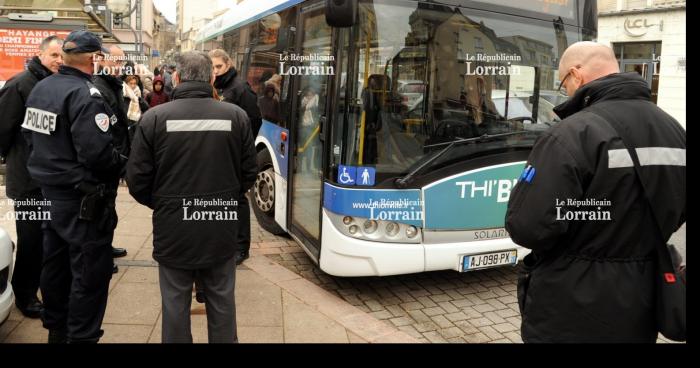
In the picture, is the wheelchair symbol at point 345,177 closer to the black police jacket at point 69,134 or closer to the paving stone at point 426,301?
the paving stone at point 426,301

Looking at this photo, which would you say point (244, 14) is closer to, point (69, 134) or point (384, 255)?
point (384, 255)

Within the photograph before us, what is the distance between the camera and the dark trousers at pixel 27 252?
4.11 meters

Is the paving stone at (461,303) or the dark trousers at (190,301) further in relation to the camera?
the paving stone at (461,303)

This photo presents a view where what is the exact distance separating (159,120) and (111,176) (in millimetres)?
677

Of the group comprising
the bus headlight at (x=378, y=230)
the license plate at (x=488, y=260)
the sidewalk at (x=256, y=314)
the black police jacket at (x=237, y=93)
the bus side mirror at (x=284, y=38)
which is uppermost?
the bus side mirror at (x=284, y=38)

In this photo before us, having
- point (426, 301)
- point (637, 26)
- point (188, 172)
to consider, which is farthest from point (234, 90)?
point (637, 26)

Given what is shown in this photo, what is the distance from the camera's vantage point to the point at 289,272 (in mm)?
5566

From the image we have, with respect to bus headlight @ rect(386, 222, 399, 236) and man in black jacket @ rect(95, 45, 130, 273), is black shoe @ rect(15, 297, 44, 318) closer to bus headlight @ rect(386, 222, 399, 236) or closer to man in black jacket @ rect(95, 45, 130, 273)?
man in black jacket @ rect(95, 45, 130, 273)

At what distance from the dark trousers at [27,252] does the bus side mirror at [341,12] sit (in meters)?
2.56

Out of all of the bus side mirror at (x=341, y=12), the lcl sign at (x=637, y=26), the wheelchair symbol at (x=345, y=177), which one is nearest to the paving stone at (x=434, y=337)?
the wheelchair symbol at (x=345, y=177)

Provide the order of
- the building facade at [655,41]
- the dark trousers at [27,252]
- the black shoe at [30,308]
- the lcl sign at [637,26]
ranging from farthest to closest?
the lcl sign at [637,26], the building facade at [655,41], the black shoe at [30,308], the dark trousers at [27,252]

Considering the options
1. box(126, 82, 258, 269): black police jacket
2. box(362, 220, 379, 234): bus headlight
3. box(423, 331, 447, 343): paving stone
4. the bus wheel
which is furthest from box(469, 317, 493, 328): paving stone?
the bus wheel

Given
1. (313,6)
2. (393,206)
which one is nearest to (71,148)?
(393,206)

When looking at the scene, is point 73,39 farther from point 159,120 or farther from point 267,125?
point 267,125
